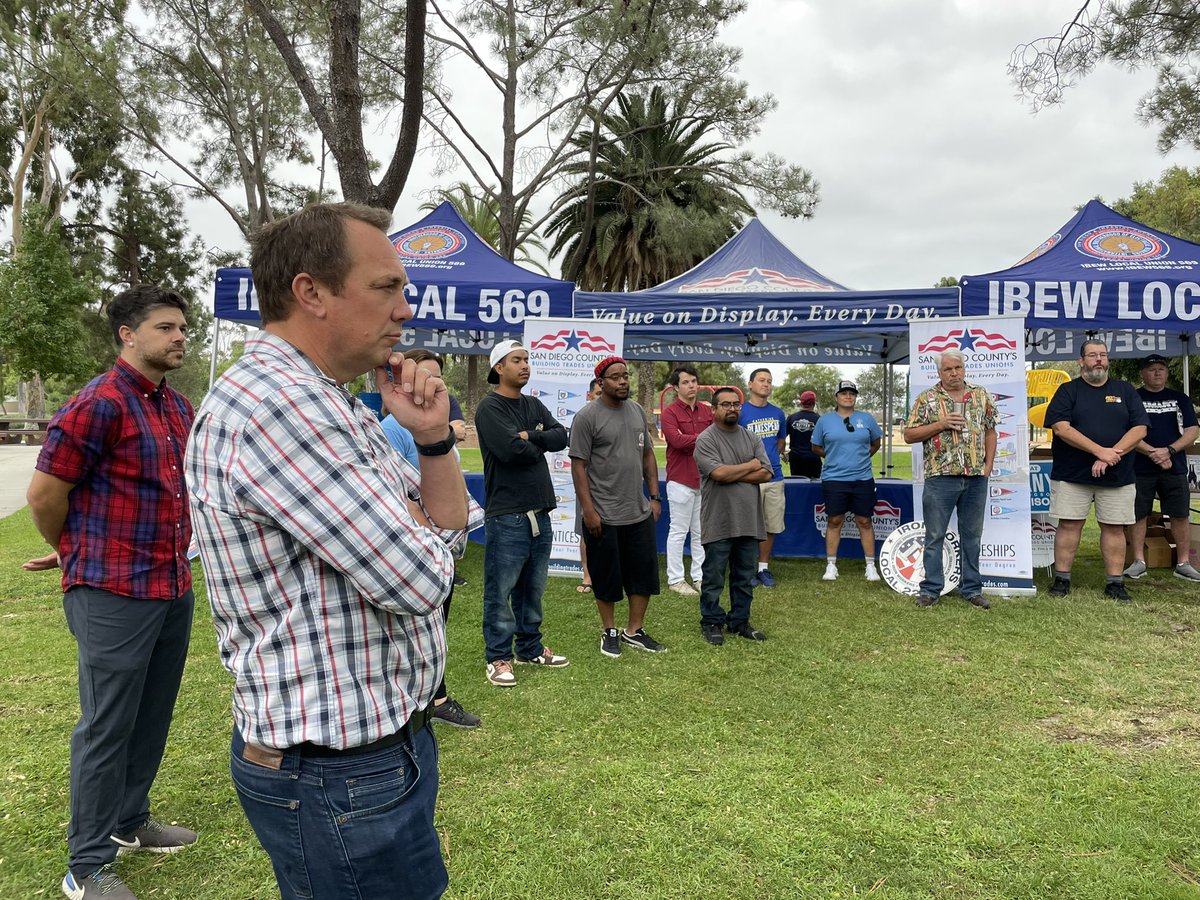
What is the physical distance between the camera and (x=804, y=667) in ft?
15.4

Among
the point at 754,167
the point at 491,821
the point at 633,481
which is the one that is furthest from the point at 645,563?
the point at 754,167

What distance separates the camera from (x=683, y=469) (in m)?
6.88

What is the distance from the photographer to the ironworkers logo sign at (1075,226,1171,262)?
6.98 metres

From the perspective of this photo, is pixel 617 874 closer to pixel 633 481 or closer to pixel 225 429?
pixel 225 429

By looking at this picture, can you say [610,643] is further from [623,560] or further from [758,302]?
[758,302]

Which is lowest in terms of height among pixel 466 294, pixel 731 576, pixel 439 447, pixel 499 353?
pixel 731 576

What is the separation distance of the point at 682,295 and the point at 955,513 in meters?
3.47

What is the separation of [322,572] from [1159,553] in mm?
9032

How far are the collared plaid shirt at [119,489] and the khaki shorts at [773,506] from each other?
236 inches

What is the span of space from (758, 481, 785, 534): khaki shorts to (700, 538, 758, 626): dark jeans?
243 centimetres

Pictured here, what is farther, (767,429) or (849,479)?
(767,429)

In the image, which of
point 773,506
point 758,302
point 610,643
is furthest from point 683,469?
point 610,643

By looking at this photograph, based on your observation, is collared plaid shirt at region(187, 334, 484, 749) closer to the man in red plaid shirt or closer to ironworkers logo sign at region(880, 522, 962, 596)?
the man in red plaid shirt

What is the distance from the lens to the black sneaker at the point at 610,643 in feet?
16.3
